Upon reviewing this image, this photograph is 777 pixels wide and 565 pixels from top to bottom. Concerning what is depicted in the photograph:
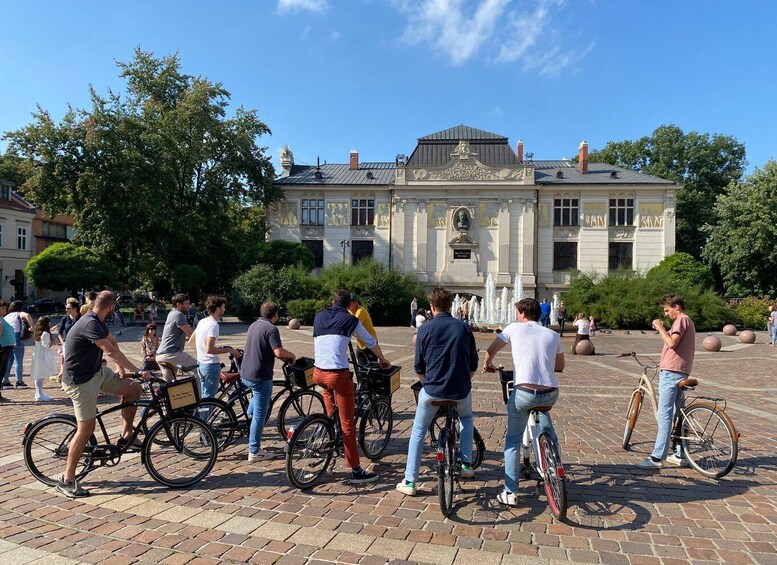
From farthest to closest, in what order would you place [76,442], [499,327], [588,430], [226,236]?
1. [226,236]
2. [499,327]
3. [588,430]
4. [76,442]

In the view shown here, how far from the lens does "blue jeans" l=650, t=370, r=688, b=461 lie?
5570mm

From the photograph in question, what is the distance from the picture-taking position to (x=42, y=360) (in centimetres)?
917

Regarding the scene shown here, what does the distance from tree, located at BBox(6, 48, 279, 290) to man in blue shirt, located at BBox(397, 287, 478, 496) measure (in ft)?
105

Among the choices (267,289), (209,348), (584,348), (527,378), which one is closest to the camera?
(527,378)

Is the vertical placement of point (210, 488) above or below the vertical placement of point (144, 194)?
below

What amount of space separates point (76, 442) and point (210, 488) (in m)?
1.35

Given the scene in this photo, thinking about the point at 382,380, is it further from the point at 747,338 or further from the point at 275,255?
the point at 275,255

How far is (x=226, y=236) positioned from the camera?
37.9m

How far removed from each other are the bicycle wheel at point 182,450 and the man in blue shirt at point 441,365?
222cm

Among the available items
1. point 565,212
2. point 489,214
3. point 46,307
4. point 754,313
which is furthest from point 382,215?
point 754,313

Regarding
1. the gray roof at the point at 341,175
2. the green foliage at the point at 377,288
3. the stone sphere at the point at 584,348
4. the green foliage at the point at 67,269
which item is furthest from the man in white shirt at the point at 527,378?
the gray roof at the point at 341,175

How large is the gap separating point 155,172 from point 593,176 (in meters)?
32.6

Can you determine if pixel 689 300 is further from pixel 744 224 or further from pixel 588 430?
pixel 588 430

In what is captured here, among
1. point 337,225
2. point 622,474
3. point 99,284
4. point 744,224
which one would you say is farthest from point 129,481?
point 744,224
